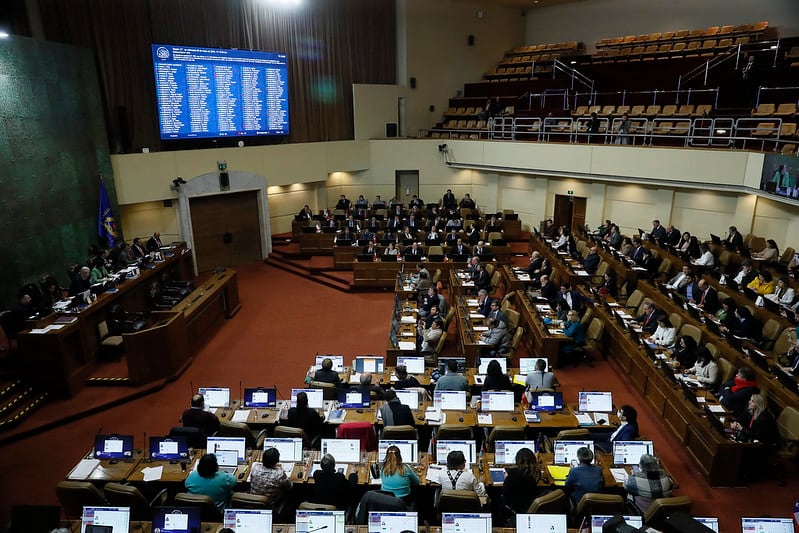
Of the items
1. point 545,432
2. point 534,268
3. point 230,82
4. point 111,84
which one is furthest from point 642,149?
point 111,84

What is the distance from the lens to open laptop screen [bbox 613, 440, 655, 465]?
6.16m

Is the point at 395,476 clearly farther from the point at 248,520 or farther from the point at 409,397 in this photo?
the point at 409,397

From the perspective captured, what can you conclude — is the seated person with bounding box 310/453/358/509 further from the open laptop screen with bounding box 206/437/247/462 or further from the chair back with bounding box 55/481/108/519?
the chair back with bounding box 55/481/108/519

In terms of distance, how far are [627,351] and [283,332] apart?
23.5 ft

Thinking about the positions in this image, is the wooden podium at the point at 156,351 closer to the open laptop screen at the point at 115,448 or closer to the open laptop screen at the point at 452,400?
the open laptop screen at the point at 115,448

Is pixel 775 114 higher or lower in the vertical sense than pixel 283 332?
higher

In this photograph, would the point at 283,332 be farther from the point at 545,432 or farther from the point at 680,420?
the point at 680,420

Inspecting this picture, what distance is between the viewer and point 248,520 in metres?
5.05

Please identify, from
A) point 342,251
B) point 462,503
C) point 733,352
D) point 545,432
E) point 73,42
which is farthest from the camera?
point 342,251

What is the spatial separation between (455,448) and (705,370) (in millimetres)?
4230

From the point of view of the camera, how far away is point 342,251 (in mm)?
16578

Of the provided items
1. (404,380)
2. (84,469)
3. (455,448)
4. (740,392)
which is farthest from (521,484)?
(84,469)

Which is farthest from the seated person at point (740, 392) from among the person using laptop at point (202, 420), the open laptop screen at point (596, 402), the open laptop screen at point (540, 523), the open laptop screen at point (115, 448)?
the open laptop screen at point (115, 448)

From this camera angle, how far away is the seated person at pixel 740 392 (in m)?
7.12
